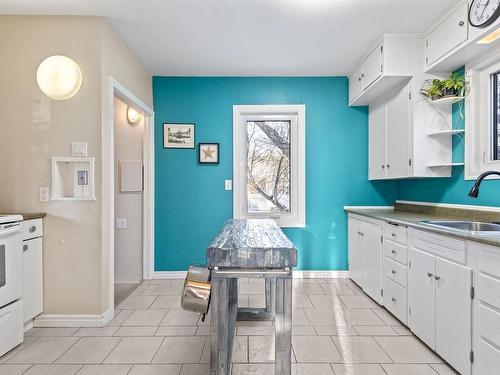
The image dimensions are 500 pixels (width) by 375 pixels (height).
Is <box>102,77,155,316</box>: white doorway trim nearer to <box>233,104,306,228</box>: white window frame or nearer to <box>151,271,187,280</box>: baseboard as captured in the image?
<box>151,271,187,280</box>: baseboard

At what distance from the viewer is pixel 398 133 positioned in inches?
121

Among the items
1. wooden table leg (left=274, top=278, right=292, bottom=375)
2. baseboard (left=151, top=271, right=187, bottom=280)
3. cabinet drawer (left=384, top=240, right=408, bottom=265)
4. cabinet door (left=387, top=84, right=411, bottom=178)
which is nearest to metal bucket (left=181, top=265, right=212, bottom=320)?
wooden table leg (left=274, top=278, right=292, bottom=375)

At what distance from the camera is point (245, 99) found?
3836 mm

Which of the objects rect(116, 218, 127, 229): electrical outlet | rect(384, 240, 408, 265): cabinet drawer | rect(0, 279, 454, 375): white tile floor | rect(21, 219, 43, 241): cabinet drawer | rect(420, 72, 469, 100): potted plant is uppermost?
rect(420, 72, 469, 100): potted plant

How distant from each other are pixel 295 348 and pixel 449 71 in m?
2.71

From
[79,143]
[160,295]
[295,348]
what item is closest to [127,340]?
[160,295]

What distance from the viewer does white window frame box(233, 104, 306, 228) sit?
12.6 ft

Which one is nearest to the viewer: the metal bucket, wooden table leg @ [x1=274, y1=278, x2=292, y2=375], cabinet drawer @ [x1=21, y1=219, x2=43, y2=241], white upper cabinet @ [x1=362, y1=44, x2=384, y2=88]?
wooden table leg @ [x1=274, y1=278, x2=292, y2=375]

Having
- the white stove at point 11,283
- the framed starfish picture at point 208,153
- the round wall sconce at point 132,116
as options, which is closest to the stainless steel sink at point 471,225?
the framed starfish picture at point 208,153

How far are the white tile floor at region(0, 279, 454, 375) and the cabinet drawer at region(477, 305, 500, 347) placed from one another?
474 mm

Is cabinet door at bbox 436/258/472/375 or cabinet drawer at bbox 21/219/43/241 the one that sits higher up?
cabinet drawer at bbox 21/219/43/241

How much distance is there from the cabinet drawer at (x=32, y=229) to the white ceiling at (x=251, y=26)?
171cm

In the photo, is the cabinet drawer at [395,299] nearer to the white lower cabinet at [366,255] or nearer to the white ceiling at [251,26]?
the white lower cabinet at [366,255]

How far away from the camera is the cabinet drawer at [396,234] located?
2459mm
